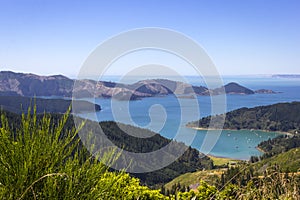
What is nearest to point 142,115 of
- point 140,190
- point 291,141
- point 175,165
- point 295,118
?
point 175,165

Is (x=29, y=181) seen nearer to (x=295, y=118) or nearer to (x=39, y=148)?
(x=39, y=148)

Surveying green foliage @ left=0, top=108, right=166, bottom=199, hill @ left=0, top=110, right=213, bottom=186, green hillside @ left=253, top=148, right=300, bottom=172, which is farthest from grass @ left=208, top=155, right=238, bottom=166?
green foliage @ left=0, top=108, right=166, bottom=199

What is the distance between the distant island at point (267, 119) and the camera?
13512cm

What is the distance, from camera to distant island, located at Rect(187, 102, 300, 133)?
443 feet

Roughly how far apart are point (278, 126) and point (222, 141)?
3119 cm

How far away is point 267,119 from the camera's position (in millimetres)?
143750

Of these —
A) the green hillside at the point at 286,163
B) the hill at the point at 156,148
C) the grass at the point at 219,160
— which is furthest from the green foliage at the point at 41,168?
the grass at the point at 219,160

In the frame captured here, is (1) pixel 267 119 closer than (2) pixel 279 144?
No

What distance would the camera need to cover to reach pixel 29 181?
1942mm

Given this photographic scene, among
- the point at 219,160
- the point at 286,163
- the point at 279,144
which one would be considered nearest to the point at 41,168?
the point at 286,163

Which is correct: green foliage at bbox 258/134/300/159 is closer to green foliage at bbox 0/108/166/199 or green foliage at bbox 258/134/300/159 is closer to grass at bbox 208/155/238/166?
grass at bbox 208/155/238/166

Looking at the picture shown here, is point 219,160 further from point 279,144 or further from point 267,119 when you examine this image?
point 267,119

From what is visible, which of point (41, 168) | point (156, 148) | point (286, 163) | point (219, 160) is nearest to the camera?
point (41, 168)

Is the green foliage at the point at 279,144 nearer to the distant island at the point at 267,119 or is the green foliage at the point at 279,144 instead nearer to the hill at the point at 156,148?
the hill at the point at 156,148
